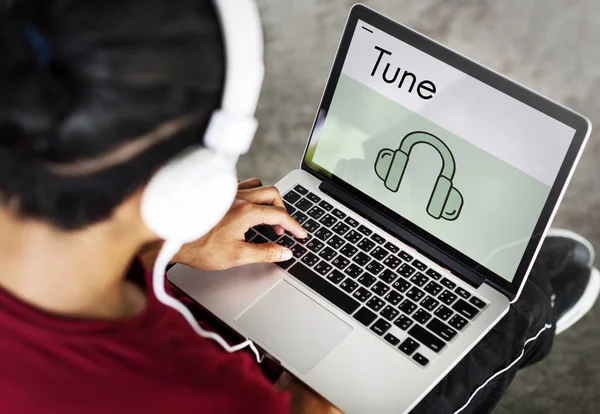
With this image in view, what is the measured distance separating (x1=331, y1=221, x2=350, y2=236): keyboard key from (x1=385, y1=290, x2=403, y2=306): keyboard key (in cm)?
13

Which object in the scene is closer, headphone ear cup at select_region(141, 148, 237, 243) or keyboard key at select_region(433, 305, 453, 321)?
headphone ear cup at select_region(141, 148, 237, 243)

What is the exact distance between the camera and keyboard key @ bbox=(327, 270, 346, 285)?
1005 millimetres

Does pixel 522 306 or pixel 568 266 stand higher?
pixel 522 306

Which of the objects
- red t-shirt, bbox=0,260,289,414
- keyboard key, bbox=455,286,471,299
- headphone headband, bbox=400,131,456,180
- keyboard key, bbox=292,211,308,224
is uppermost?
headphone headband, bbox=400,131,456,180

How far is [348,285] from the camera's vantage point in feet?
3.28

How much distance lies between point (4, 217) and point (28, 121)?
0.44 feet

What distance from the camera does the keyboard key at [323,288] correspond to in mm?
974

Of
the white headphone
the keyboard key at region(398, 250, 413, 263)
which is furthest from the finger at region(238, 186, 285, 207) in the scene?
the white headphone

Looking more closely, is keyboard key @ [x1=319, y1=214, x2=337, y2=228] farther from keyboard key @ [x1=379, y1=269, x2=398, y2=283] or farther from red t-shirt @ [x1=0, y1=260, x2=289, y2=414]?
red t-shirt @ [x1=0, y1=260, x2=289, y2=414]

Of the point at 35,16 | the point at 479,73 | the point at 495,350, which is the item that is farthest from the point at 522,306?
the point at 35,16

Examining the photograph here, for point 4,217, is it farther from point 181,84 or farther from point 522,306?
point 522,306

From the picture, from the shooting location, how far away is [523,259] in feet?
3.07

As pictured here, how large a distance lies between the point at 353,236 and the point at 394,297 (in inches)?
4.9

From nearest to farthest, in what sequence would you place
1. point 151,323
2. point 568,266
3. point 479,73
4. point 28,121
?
1. point 28,121
2. point 151,323
3. point 479,73
4. point 568,266
